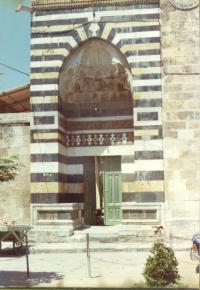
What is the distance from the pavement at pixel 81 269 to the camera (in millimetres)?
9891

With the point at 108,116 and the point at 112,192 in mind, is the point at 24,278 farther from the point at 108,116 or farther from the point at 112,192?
the point at 108,116

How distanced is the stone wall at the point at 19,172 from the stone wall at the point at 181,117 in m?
5.09

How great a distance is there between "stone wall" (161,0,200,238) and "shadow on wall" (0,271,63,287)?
20.3 ft

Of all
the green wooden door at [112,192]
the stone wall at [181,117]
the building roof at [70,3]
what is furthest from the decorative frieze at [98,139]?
the building roof at [70,3]

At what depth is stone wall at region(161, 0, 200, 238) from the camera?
632 inches

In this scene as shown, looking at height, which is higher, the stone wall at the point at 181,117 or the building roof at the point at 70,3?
the building roof at the point at 70,3

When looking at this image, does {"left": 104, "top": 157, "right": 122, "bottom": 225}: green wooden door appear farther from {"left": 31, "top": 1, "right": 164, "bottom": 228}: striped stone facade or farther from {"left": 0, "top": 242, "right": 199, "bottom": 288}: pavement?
{"left": 0, "top": 242, "right": 199, "bottom": 288}: pavement

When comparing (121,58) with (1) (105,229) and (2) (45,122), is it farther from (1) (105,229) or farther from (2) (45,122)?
(1) (105,229)

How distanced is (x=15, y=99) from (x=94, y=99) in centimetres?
511

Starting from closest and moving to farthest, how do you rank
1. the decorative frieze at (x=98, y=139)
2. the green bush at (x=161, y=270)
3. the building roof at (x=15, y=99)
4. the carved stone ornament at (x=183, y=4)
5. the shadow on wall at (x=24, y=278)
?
the green bush at (x=161, y=270) → the shadow on wall at (x=24, y=278) → the carved stone ornament at (x=183, y=4) → the decorative frieze at (x=98, y=139) → the building roof at (x=15, y=99)

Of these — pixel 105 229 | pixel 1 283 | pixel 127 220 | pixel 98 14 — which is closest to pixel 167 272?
pixel 1 283

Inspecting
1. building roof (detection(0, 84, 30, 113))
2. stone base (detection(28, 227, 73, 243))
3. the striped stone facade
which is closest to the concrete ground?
stone base (detection(28, 227, 73, 243))

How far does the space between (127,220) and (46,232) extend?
274 cm

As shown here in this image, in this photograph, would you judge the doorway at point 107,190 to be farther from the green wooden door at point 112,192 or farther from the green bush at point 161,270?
the green bush at point 161,270
